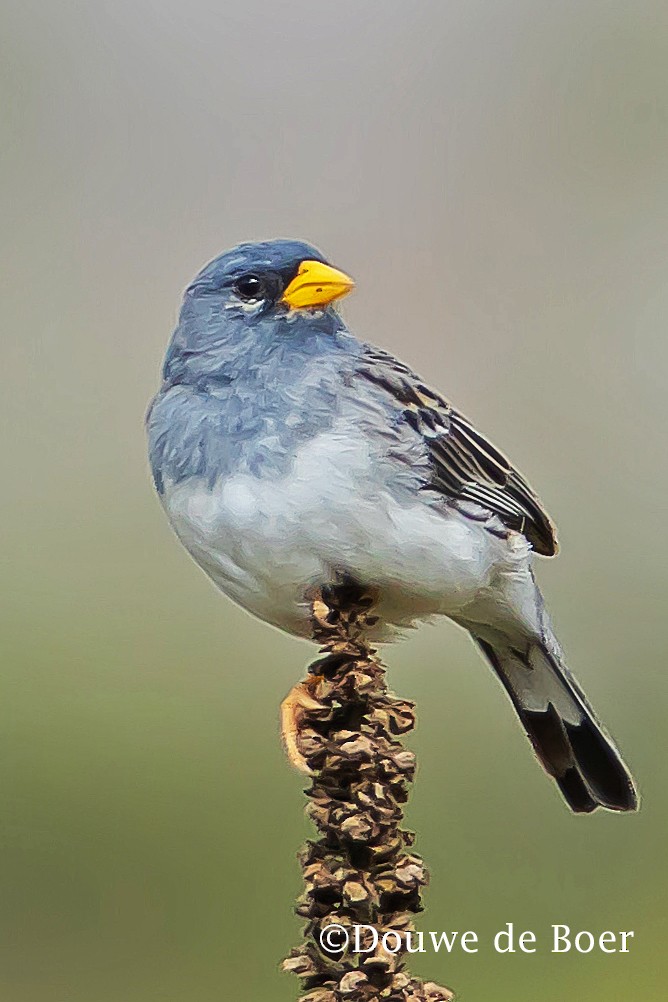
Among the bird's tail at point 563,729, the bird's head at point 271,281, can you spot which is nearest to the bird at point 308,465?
the bird's head at point 271,281

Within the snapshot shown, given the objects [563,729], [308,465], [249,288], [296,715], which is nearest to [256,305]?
[249,288]

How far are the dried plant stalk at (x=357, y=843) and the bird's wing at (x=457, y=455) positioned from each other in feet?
0.65

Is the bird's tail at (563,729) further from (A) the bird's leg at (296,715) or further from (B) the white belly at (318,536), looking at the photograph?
(A) the bird's leg at (296,715)

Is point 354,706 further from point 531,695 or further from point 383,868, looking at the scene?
point 531,695

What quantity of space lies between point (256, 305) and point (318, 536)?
19 centimetres

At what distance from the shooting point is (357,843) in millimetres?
753

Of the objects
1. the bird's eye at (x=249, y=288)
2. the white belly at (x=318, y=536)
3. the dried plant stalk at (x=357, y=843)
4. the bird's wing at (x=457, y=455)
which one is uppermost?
the bird's eye at (x=249, y=288)

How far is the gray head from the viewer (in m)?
0.88

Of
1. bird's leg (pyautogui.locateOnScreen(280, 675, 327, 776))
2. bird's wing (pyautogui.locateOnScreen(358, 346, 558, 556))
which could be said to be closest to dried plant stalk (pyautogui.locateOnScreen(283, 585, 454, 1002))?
bird's leg (pyautogui.locateOnScreen(280, 675, 327, 776))

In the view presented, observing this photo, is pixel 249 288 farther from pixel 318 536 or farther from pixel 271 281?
pixel 318 536

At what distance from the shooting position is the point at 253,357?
892mm

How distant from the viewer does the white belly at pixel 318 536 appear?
84 centimetres

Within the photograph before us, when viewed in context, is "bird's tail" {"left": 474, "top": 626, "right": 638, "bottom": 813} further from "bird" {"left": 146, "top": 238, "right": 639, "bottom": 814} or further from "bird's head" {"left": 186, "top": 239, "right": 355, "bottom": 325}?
"bird's head" {"left": 186, "top": 239, "right": 355, "bottom": 325}

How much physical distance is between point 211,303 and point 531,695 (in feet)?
1.53
